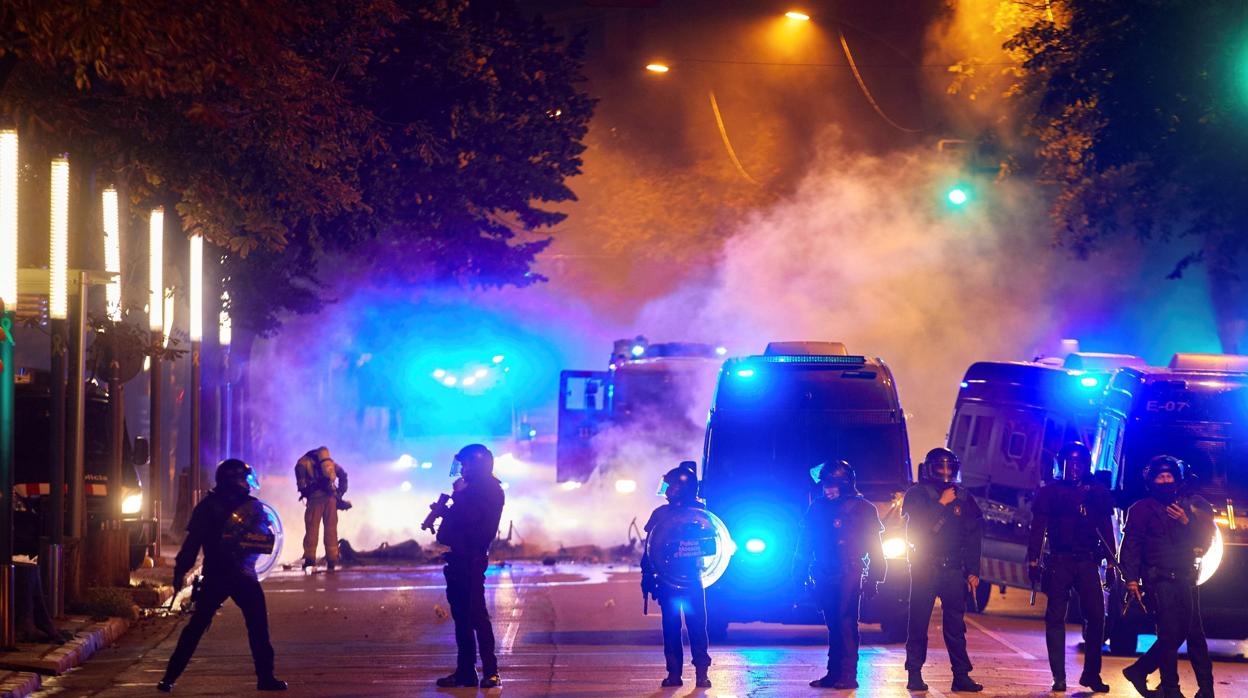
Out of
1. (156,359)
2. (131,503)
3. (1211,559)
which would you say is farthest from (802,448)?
(156,359)

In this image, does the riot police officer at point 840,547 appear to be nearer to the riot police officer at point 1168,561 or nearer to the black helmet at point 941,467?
the black helmet at point 941,467

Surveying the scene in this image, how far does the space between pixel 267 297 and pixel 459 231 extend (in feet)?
15.3

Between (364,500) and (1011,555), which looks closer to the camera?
(1011,555)

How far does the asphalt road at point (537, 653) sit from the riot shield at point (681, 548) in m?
0.77

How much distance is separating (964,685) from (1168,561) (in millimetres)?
1624

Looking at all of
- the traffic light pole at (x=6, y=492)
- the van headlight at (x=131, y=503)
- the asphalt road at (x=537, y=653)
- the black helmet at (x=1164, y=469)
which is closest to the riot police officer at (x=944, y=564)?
the asphalt road at (x=537, y=653)

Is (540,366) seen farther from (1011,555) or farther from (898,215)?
(1011,555)

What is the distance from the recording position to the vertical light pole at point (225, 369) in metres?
29.9

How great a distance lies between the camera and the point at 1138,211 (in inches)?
1062

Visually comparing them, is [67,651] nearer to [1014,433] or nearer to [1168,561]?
[1168,561]

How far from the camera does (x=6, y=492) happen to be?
1366cm

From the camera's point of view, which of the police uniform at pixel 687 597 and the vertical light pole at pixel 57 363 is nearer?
the police uniform at pixel 687 597

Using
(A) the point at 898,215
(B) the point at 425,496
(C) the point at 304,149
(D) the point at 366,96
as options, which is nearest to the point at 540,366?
(B) the point at 425,496

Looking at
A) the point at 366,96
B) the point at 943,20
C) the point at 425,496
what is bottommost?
the point at 425,496
